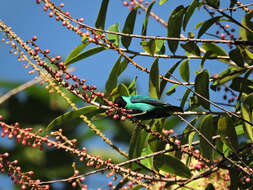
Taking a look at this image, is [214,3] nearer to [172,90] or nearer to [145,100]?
[172,90]

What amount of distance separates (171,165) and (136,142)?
1.06ft

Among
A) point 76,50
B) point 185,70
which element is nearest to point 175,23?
point 185,70

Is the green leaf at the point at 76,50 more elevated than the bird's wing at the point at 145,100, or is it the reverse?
the green leaf at the point at 76,50

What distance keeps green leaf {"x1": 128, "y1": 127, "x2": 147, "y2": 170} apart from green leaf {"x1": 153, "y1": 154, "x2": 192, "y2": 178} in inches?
8.8

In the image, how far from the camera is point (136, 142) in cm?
276

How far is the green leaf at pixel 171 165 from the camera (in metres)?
2.52

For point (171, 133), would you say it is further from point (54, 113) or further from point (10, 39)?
point (54, 113)

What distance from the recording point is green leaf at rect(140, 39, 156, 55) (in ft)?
9.05

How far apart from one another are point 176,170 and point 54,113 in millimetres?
5156

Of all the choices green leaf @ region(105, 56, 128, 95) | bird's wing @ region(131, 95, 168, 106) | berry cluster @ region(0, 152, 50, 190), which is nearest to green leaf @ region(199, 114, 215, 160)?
bird's wing @ region(131, 95, 168, 106)

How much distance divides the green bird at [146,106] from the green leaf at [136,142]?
4.5 inches

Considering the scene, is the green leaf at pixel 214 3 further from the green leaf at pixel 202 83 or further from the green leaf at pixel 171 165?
the green leaf at pixel 171 165

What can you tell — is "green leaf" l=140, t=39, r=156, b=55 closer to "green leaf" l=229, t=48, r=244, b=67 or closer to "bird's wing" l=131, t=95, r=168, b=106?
"bird's wing" l=131, t=95, r=168, b=106

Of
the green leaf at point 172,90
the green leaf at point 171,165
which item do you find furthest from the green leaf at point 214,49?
the green leaf at point 171,165
